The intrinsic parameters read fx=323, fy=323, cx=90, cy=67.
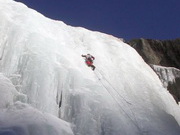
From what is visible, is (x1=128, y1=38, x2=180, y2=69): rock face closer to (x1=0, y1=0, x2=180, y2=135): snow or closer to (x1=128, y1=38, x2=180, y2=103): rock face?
(x1=128, y1=38, x2=180, y2=103): rock face

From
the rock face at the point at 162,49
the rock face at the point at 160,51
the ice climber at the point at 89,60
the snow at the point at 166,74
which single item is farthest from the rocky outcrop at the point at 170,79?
the ice climber at the point at 89,60

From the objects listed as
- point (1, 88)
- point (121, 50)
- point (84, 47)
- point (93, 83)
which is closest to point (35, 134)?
point (1, 88)

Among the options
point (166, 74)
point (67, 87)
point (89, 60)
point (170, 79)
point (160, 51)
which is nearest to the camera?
point (67, 87)

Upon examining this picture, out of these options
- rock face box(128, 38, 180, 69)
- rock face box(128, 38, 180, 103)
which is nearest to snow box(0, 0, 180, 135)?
rock face box(128, 38, 180, 103)

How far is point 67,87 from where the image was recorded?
13.4 m

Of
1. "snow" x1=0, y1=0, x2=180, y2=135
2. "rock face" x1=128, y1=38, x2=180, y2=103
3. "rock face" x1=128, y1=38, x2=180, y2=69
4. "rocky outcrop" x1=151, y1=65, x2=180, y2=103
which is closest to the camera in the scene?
"snow" x1=0, y1=0, x2=180, y2=135

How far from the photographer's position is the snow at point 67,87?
11578mm

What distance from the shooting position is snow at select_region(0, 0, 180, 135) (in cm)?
1158

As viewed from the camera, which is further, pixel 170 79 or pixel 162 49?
pixel 162 49

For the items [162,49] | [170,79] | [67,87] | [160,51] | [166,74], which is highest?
[162,49]

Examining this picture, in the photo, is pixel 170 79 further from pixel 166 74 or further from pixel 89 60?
pixel 89 60

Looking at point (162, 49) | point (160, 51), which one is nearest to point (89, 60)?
point (160, 51)

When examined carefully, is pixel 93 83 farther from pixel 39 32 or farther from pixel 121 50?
pixel 121 50

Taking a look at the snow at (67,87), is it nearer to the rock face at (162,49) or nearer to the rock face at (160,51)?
the rock face at (160,51)
